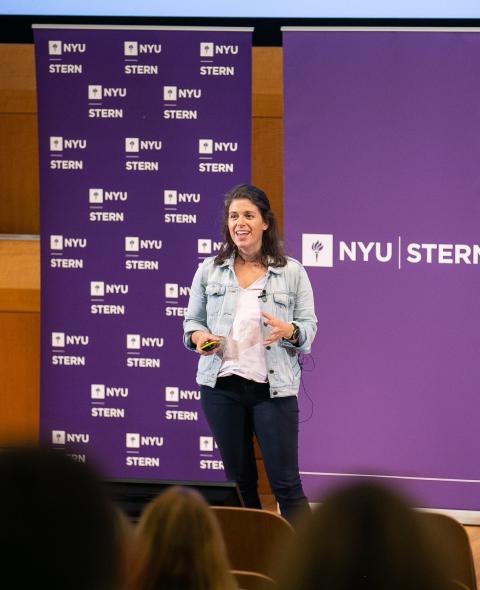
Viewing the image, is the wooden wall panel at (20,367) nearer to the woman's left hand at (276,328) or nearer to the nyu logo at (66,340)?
the nyu logo at (66,340)

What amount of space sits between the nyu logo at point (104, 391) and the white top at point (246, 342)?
1.27 m

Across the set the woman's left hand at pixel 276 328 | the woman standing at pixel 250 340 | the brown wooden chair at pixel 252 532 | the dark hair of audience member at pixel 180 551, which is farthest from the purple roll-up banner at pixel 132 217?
the dark hair of audience member at pixel 180 551

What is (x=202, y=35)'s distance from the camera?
4.86 m

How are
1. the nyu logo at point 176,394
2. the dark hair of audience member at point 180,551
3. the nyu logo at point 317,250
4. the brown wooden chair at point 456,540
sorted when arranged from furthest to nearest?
the nyu logo at point 176,394 < the nyu logo at point 317,250 < the brown wooden chair at point 456,540 < the dark hair of audience member at point 180,551

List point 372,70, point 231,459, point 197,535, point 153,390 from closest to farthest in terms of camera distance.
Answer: point 197,535, point 231,459, point 372,70, point 153,390

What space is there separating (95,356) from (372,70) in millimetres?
2052

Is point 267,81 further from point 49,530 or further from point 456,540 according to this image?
point 49,530

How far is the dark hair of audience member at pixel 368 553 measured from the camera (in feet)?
3.38

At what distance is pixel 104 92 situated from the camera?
495cm

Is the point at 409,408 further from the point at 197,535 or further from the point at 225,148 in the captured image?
the point at 197,535

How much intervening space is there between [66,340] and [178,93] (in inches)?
55.9

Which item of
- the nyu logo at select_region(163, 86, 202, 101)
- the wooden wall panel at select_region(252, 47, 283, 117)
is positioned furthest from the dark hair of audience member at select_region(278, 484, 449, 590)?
the wooden wall panel at select_region(252, 47, 283, 117)

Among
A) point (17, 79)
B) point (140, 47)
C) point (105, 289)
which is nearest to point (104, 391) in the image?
point (105, 289)

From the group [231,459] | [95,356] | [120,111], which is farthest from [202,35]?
[231,459]
